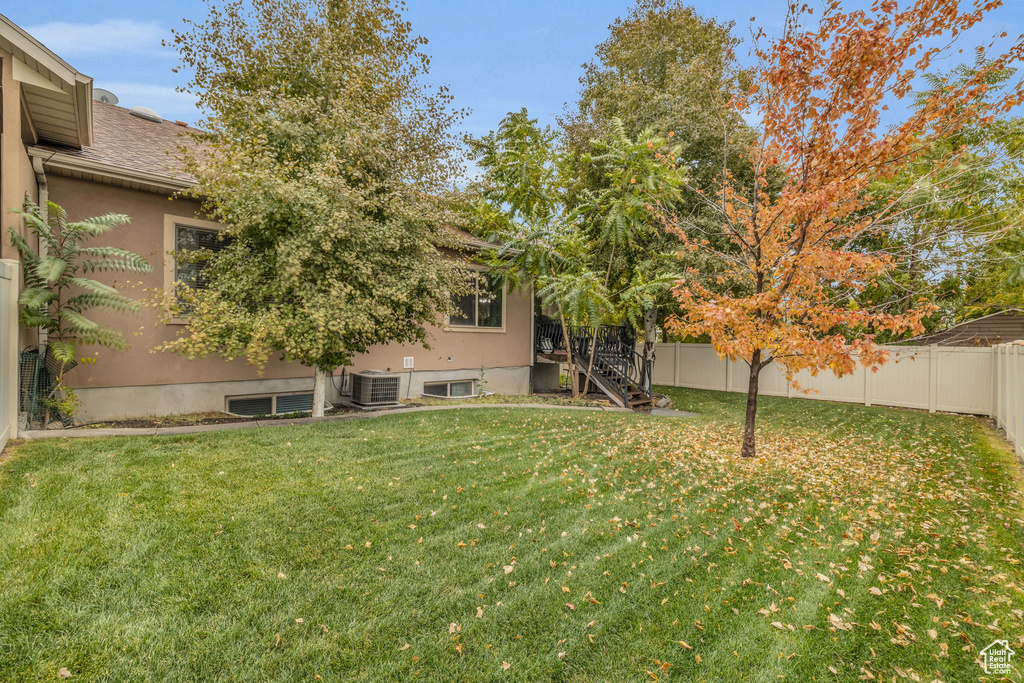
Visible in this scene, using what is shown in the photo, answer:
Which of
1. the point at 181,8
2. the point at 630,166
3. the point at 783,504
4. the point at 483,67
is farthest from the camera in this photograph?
the point at 483,67

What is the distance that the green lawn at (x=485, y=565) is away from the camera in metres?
2.39

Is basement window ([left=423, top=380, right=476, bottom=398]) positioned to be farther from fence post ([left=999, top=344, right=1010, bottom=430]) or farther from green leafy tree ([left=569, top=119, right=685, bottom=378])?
fence post ([left=999, top=344, right=1010, bottom=430])

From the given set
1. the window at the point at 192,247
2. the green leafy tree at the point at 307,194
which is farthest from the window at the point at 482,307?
the window at the point at 192,247

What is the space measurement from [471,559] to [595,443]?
3.85m

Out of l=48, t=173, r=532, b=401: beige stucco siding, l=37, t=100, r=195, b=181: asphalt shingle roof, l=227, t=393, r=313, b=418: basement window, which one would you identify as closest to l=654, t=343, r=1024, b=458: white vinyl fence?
l=227, t=393, r=313, b=418: basement window

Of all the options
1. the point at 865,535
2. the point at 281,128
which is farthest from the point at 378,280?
the point at 865,535

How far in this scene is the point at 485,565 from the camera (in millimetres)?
Result: 3297

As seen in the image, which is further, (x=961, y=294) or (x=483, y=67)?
(x=483, y=67)

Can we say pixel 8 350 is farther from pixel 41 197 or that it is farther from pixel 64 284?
pixel 41 197

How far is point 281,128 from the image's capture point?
7203 millimetres

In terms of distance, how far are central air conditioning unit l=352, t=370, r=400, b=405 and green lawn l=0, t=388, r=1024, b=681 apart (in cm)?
302

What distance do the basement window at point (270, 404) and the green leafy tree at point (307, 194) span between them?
1.03 metres

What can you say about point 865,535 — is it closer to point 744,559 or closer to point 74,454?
point 744,559

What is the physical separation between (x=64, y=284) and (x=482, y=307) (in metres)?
7.89
